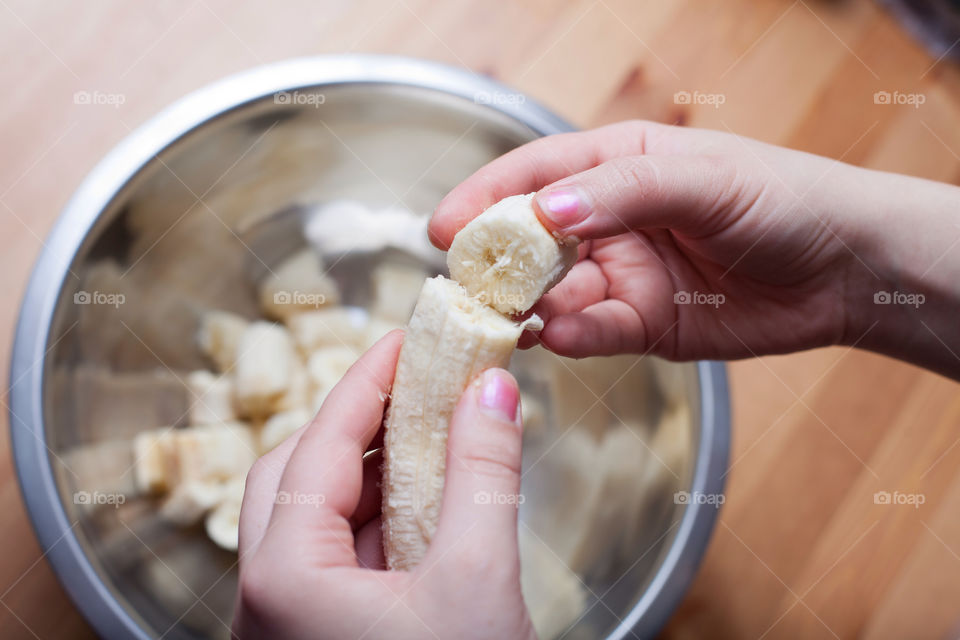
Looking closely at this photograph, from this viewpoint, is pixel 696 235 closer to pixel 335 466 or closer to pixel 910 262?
pixel 910 262

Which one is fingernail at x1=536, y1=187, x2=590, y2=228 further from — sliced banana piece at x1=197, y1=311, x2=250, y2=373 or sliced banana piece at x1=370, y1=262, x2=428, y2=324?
sliced banana piece at x1=197, y1=311, x2=250, y2=373

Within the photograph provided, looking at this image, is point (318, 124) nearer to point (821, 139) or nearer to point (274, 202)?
point (274, 202)

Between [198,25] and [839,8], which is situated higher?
[839,8]

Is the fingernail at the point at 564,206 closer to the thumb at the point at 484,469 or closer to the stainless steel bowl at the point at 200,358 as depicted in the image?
the thumb at the point at 484,469

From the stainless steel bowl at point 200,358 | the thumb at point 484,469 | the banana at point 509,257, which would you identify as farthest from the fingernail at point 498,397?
the stainless steel bowl at point 200,358

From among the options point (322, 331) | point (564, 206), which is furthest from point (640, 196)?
point (322, 331)

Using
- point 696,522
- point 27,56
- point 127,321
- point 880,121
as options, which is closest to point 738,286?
point 696,522
